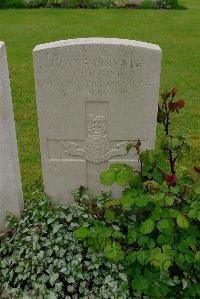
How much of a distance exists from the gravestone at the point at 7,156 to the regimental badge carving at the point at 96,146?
1.48ft

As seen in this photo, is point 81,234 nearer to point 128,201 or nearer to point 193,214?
point 128,201

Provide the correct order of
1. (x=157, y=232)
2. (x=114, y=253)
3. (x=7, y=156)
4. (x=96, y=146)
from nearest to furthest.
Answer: (x=114, y=253) → (x=157, y=232) → (x=7, y=156) → (x=96, y=146)

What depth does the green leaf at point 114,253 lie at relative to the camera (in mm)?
A: 3158

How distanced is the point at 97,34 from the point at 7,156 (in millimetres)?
8048

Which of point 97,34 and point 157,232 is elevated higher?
point 157,232

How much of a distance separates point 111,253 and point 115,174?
0.56m

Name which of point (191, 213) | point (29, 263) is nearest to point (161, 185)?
point (191, 213)

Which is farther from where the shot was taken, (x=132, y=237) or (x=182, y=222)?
(x=132, y=237)

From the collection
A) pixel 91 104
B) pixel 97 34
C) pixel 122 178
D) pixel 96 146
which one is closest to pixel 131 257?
pixel 122 178

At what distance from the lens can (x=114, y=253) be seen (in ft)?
10.4

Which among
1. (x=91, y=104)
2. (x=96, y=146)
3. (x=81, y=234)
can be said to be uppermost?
(x=91, y=104)

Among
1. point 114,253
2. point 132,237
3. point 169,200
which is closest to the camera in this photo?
point 169,200

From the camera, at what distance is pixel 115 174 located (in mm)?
3260

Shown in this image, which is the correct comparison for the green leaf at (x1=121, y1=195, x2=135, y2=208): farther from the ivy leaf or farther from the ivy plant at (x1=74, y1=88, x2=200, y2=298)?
the ivy leaf
